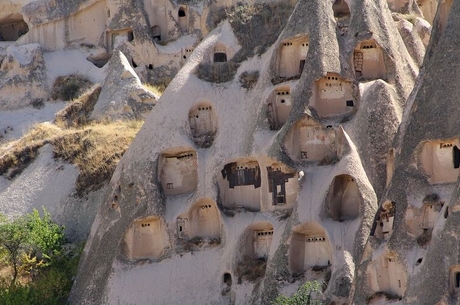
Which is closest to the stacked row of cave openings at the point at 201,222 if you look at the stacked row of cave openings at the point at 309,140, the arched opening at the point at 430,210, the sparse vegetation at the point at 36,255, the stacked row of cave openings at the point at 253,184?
the stacked row of cave openings at the point at 253,184

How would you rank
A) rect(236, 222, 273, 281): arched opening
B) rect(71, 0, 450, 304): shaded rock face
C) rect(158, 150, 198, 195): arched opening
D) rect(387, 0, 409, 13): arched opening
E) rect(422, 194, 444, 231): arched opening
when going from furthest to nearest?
1. rect(387, 0, 409, 13): arched opening
2. rect(158, 150, 198, 195): arched opening
3. rect(236, 222, 273, 281): arched opening
4. rect(71, 0, 450, 304): shaded rock face
5. rect(422, 194, 444, 231): arched opening

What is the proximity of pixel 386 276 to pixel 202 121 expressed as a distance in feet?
35.2

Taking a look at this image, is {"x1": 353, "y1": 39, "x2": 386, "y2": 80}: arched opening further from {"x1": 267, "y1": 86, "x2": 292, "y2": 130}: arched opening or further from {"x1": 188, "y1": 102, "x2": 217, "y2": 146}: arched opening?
{"x1": 188, "y1": 102, "x2": 217, "y2": 146}: arched opening

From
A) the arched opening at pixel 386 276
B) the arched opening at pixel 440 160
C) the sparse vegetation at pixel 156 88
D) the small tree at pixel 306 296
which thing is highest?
the arched opening at pixel 440 160

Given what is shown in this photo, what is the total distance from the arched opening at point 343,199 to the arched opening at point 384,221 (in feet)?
10.1

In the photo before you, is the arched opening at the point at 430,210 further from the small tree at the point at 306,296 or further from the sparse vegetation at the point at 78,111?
the sparse vegetation at the point at 78,111

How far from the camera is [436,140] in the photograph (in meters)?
41.2

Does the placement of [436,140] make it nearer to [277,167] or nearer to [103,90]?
[277,167]

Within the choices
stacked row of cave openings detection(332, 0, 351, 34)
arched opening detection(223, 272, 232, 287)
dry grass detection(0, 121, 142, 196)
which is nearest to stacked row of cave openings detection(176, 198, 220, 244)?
arched opening detection(223, 272, 232, 287)

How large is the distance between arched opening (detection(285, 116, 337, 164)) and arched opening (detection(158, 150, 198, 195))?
3.55 m

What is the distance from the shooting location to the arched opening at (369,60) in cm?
4766

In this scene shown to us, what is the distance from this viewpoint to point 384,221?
137ft

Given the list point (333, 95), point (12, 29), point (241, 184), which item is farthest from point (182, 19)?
point (333, 95)

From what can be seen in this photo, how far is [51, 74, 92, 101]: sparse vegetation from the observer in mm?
59938
